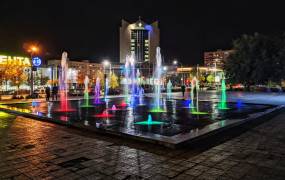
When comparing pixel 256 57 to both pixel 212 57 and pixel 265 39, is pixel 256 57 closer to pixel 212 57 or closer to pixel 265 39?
pixel 265 39

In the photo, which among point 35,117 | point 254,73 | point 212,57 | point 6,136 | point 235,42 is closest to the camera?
point 6,136

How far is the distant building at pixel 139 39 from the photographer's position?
115m

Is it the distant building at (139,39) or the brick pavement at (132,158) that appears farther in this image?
the distant building at (139,39)

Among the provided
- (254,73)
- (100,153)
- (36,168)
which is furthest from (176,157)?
(254,73)

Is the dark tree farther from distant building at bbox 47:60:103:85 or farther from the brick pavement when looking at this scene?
distant building at bbox 47:60:103:85

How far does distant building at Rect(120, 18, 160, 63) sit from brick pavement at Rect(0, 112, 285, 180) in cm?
10698

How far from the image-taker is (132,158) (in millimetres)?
5695

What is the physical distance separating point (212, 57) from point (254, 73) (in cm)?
13560

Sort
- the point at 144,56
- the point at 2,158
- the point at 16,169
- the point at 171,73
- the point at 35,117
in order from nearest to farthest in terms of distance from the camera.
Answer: the point at 16,169, the point at 2,158, the point at 35,117, the point at 171,73, the point at 144,56

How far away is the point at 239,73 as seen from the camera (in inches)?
1729

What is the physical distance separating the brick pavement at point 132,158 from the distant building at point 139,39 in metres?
107

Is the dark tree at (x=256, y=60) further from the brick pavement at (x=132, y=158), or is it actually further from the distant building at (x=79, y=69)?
the distant building at (x=79, y=69)

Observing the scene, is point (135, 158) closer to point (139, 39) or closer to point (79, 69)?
point (139, 39)

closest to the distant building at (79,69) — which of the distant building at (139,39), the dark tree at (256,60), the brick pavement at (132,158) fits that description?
the distant building at (139,39)
